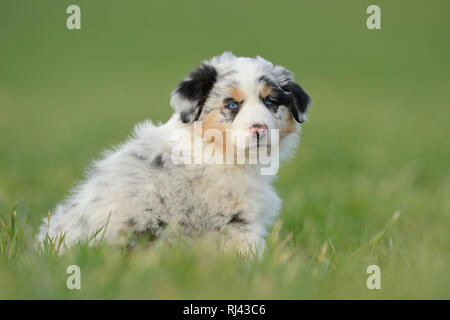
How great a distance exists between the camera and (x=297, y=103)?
15.1 feet

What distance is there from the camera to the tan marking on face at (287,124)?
180 inches

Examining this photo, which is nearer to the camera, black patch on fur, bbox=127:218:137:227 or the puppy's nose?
black patch on fur, bbox=127:218:137:227

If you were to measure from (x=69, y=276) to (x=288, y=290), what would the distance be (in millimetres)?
1289

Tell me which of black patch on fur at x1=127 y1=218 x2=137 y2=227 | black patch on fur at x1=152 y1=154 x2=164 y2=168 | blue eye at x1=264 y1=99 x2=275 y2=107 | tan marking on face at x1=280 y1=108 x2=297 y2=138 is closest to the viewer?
black patch on fur at x1=127 y1=218 x2=137 y2=227

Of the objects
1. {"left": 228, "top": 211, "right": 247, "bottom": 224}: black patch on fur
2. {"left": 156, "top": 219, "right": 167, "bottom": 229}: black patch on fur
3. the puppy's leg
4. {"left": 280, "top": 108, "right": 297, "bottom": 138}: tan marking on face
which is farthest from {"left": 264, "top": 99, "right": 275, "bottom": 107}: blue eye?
{"left": 156, "top": 219, "right": 167, "bottom": 229}: black patch on fur

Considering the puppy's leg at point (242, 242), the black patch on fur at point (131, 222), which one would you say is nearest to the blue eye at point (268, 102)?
the puppy's leg at point (242, 242)

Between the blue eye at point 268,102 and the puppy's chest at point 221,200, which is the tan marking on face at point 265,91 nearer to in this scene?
the blue eye at point 268,102

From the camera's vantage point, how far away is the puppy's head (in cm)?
421

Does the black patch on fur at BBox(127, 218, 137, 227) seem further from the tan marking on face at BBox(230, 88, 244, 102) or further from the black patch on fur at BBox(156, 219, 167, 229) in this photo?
the tan marking on face at BBox(230, 88, 244, 102)

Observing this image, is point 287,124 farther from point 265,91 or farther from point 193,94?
Answer: point 193,94

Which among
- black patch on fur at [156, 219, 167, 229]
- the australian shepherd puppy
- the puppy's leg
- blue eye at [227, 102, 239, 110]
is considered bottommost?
the puppy's leg

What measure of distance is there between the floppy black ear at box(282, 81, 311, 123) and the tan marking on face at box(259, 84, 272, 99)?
1.09ft

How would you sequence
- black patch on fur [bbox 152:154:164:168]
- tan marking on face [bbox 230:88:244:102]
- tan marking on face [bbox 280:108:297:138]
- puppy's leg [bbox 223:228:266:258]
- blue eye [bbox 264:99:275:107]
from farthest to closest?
tan marking on face [bbox 280:108:297:138] < blue eye [bbox 264:99:275:107] < tan marking on face [bbox 230:88:244:102] < black patch on fur [bbox 152:154:164:168] < puppy's leg [bbox 223:228:266:258]

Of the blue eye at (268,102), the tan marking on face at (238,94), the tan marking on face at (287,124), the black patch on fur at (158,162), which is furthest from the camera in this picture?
the tan marking on face at (287,124)
